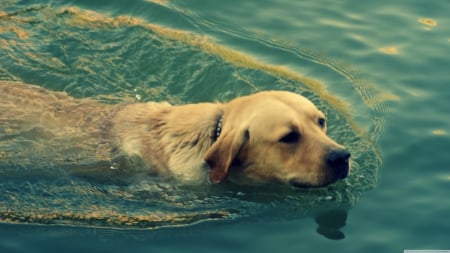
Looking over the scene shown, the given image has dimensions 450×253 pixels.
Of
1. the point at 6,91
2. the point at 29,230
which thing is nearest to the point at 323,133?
the point at 29,230

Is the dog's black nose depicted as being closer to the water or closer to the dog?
the dog

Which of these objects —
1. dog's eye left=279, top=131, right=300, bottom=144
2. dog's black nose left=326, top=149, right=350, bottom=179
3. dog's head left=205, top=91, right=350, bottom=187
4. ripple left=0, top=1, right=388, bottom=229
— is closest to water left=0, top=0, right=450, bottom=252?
ripple left=0, top=1, right=388, bottom=229

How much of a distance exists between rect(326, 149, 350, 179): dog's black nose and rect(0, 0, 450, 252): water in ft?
1.66

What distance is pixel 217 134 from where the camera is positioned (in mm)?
7504

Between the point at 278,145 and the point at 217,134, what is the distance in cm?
59

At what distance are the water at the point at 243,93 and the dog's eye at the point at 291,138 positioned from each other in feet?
2.00

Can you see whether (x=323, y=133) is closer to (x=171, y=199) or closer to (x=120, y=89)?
(x=171, y=199)

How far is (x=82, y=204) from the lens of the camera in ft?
25.2

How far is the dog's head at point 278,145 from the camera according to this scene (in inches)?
281

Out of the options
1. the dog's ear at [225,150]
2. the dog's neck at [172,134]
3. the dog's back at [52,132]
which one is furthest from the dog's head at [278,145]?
the dog's back at [52,132]

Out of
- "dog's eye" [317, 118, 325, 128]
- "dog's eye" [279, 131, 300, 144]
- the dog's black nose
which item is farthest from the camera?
"dog's eye" [317, 118, 325, 128]

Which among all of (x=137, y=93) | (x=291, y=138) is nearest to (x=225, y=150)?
(x=291, y=138)

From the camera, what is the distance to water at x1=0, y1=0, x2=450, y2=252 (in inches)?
285

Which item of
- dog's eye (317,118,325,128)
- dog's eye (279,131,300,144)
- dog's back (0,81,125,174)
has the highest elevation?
dog's eye (317,118,325,128)
